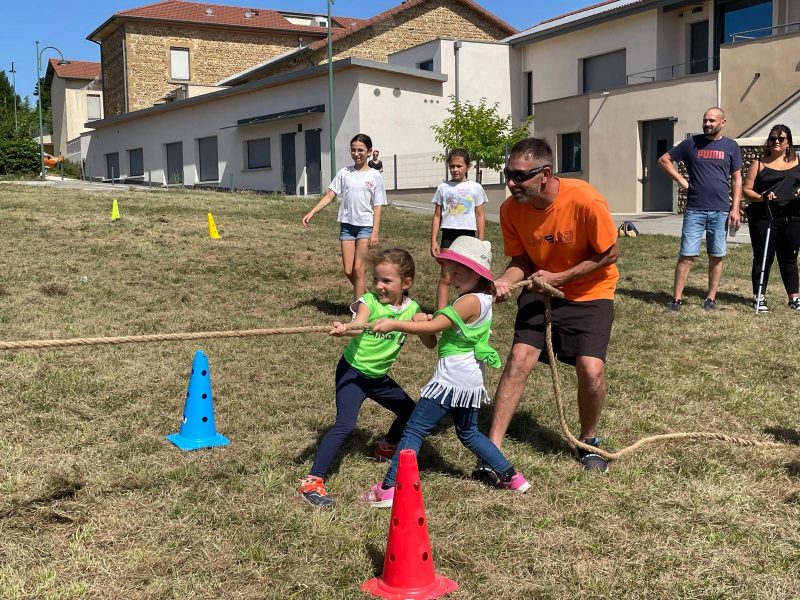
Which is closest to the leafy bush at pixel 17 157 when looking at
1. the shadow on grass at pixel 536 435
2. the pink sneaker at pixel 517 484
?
the shadow on grass at pixel 536 435

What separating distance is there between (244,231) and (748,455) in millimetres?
10385

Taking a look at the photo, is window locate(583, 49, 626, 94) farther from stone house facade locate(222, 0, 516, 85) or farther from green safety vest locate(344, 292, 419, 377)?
green safety vest locate(344, 292, 419, 377)

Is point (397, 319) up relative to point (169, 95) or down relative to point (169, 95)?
down

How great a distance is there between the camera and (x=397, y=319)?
4.07m

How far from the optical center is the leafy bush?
45406mm

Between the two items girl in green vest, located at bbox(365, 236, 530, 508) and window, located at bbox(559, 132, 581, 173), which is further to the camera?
window, located at bbox(559, 132, 581, 173)

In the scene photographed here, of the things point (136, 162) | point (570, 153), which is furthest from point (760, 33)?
point (136, 162)

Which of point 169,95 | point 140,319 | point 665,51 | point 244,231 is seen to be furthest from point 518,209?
point 169,95

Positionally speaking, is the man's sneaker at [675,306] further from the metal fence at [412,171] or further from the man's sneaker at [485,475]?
the metal fence at [412,171]

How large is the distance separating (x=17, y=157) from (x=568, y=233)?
158ft

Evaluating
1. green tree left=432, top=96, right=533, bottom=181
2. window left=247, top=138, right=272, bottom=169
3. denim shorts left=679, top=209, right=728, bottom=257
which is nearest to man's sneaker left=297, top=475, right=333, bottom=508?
denim shorts left=679, top=209, right=728, bottom=257

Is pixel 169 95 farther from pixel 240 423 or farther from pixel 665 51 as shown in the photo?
pixel 240 423

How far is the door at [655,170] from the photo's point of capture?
24719 millimetres

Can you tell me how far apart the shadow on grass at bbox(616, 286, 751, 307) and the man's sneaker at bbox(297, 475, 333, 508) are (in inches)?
237
